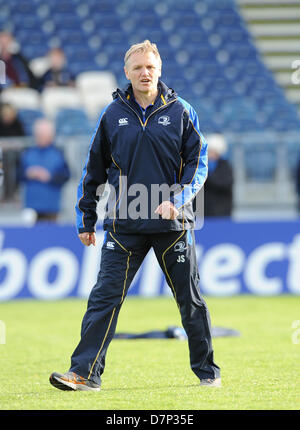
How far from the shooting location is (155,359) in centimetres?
739

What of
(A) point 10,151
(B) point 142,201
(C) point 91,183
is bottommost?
(B) point 142,201

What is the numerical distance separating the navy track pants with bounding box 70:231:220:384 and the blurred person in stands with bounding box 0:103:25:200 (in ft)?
27.8

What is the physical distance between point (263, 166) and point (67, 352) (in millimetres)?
7356

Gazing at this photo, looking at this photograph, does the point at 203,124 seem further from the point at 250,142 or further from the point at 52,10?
the point at 52,10

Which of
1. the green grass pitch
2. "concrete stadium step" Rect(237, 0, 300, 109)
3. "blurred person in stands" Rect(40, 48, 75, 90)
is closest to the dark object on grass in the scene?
the green grass pitch

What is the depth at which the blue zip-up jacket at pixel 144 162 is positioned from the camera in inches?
221

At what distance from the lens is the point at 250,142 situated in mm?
14500

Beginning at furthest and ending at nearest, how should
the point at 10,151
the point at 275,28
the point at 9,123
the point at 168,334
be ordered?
the point at 275,28 < the point at 9,123 < the point at 10,151 < the point at 168,334

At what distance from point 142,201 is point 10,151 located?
354 inches

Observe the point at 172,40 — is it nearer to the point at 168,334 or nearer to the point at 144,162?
the point at 168,334

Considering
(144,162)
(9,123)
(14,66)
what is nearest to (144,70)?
(144,162)

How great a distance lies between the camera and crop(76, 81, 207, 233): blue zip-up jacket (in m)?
5.62

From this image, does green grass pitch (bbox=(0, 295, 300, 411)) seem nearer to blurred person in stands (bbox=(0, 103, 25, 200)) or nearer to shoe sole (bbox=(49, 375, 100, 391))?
shoe sole (bbox=(49, 375, 100, 391))
